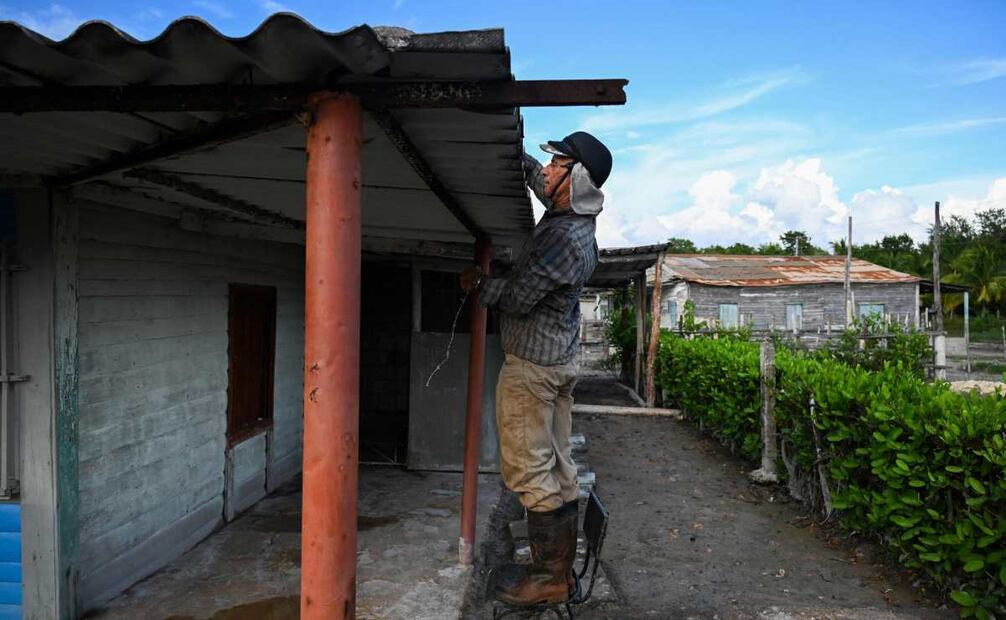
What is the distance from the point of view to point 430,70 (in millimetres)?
1867

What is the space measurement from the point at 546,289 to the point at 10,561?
3.02 metres

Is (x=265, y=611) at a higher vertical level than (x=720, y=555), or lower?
higher

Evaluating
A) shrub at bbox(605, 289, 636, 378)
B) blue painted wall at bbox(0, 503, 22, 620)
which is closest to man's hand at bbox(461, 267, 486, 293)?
blue painted wall at bbox(0, 503, 22, 620)

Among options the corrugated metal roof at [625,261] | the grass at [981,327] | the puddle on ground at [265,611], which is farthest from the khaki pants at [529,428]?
the grass at [981,327]

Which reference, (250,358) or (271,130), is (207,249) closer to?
(250,358)

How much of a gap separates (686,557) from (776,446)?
2.65m

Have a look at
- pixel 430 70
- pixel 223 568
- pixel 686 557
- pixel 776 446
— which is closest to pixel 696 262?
pixel 776 446

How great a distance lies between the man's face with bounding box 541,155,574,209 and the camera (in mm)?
3213

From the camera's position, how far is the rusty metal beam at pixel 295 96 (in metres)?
1.91

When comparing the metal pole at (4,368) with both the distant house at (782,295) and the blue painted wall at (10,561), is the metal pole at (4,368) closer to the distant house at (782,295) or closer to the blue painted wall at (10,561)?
the blue painted wall at (10,561)

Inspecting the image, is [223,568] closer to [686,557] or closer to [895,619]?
[686,557]

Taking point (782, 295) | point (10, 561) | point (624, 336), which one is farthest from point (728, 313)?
point (10, 561)

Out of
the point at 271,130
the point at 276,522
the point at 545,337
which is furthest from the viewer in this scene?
the point at 276,522

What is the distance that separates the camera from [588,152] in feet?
10.3
